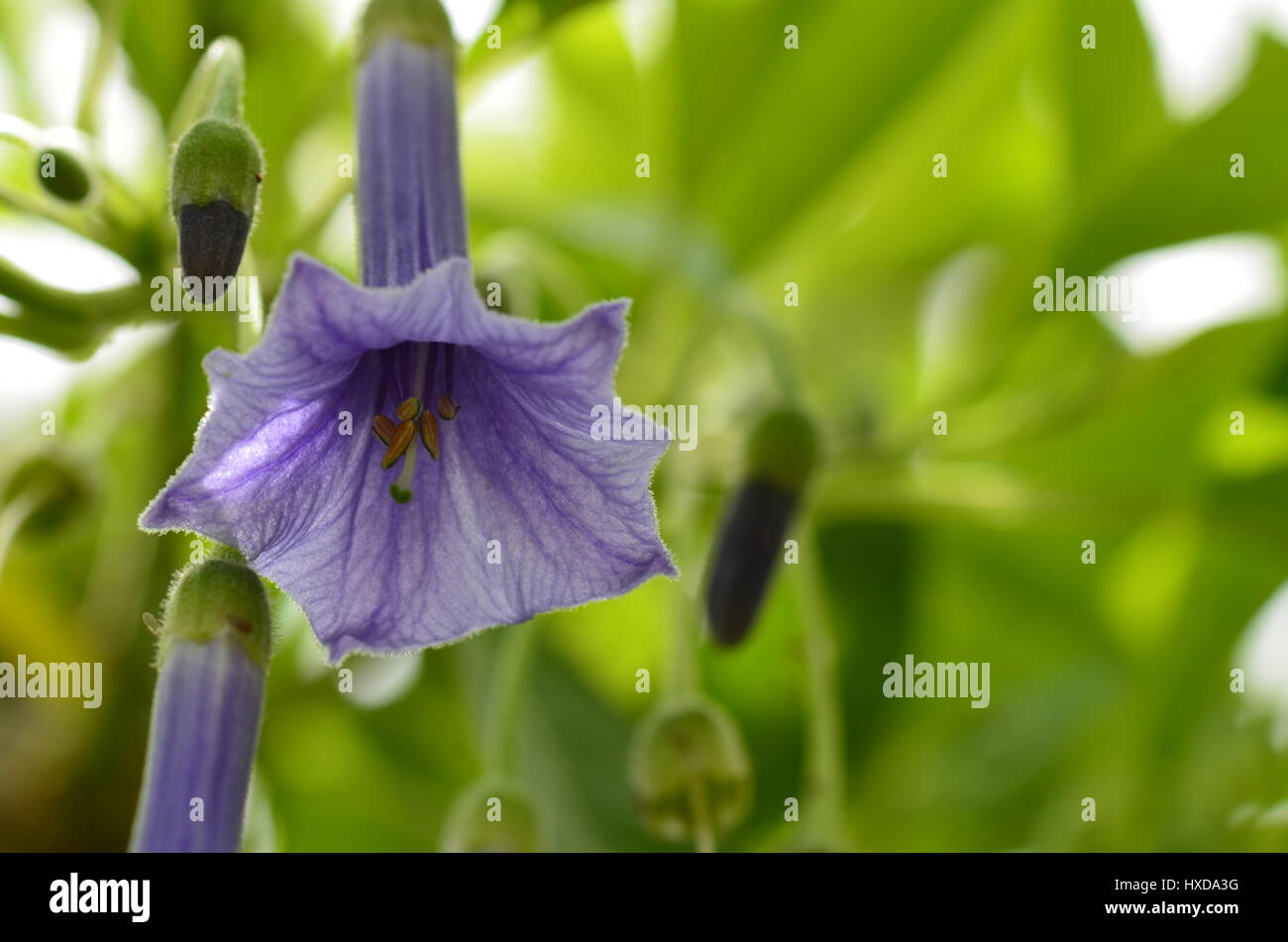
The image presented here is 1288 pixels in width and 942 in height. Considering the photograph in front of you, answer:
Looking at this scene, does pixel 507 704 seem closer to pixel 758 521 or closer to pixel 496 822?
pixel 496 822

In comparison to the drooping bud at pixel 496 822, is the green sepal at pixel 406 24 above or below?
above

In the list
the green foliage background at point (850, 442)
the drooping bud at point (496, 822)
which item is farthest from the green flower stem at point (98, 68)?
the drooping bud at point (496, 822)

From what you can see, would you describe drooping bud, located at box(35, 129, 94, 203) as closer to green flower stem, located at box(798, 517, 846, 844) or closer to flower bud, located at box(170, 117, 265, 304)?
flower bud, located at box(170, 117, 265, 304)

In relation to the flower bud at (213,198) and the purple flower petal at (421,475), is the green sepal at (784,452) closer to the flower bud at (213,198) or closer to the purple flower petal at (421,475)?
the purple flower petal at (421,475)

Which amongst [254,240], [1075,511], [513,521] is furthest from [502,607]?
[1075,511]

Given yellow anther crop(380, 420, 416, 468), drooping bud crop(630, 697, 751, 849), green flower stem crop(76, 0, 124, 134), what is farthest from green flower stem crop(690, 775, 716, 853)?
green flower stem crop(76, 0, 124, 134)

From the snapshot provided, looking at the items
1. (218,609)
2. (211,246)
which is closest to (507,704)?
(218,609)
